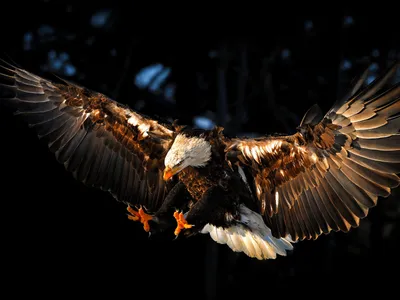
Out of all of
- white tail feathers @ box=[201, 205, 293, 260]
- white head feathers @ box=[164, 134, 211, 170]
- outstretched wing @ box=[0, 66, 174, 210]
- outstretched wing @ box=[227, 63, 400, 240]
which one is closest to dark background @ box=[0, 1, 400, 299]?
outstretched wing @ box=[0, 66, 174, 210]

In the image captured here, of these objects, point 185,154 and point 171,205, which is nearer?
point 185,154

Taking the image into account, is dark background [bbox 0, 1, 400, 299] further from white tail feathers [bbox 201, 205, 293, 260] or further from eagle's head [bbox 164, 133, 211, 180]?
eagle's head [bbox 164, 133, 211, 180]

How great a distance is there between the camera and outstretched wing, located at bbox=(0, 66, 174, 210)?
13.1 ft

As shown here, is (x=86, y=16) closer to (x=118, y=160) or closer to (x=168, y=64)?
(x=168, y=64)

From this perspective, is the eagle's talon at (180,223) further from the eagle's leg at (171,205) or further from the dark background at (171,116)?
the dark background at (171,116)

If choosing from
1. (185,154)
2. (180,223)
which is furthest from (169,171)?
(180,223)

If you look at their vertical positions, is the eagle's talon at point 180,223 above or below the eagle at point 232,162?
below

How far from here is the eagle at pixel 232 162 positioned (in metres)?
3.11

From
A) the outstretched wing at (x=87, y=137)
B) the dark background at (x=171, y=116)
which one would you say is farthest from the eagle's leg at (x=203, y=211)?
the dark background at (x=171, y=116)

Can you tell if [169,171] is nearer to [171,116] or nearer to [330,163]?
[330,163]

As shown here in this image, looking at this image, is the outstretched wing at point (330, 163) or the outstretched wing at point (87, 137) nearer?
the outstretched wing at point (330, 163)

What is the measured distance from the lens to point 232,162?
11.7ft

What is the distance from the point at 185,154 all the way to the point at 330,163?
80cm

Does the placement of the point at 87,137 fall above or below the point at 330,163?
above
